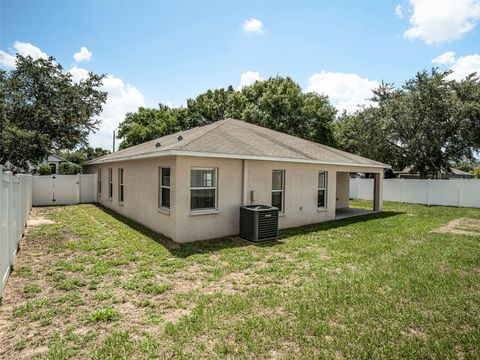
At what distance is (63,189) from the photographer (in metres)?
16.7

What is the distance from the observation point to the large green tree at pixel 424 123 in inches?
742

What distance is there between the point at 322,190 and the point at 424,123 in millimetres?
12892

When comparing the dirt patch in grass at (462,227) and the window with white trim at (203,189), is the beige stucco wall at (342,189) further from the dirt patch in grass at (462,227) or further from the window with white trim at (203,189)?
the window with white trim at (203,189)

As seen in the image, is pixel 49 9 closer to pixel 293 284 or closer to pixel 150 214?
pixel 150 214

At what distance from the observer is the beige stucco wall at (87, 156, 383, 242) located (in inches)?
313

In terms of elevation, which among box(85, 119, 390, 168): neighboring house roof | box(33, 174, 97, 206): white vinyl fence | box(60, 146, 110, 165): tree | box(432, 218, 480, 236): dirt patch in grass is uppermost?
box(60, 146, 110, 165): tree

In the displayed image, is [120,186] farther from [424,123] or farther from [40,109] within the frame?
[424,123]

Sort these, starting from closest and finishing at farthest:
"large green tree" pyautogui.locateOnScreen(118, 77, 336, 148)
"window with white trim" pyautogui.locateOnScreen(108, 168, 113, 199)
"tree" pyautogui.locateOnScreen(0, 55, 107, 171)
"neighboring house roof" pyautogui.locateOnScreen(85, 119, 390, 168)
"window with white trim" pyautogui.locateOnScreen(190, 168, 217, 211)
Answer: "neighboring house roof" pyautogui.locateOnScreen(85, 119, 390, 168), "window with white trim" pyautogui.locateOnScreen(190, 168, 217, 211), "window with white trim" pyautogui.locateOnScreen(108, 168, 113, 199), "tree" pyautogui.locateOnScreen(0, 55, 107, 171), "large green tree" pyautogui.locateOnScreen(118, 77, 336, 148)

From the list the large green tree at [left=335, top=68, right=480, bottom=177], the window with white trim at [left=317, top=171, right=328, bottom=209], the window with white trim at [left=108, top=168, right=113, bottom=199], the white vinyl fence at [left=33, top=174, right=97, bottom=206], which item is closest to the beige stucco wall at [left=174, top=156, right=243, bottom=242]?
the window with white trim at [left=317, top=171, right=328, bottom=209]

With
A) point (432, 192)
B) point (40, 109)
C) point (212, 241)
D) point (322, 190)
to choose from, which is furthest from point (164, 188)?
point (40, 109)

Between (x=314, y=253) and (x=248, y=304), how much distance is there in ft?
11.1

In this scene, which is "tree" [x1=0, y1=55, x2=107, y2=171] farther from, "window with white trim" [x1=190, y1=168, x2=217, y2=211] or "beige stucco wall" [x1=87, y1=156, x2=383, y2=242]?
"window with white trim" [x1=190, y1=168, x2=217, y2=211]

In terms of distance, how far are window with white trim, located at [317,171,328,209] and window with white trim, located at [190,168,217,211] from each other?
5.31 meters

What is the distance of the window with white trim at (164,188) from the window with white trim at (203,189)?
1.16 m
